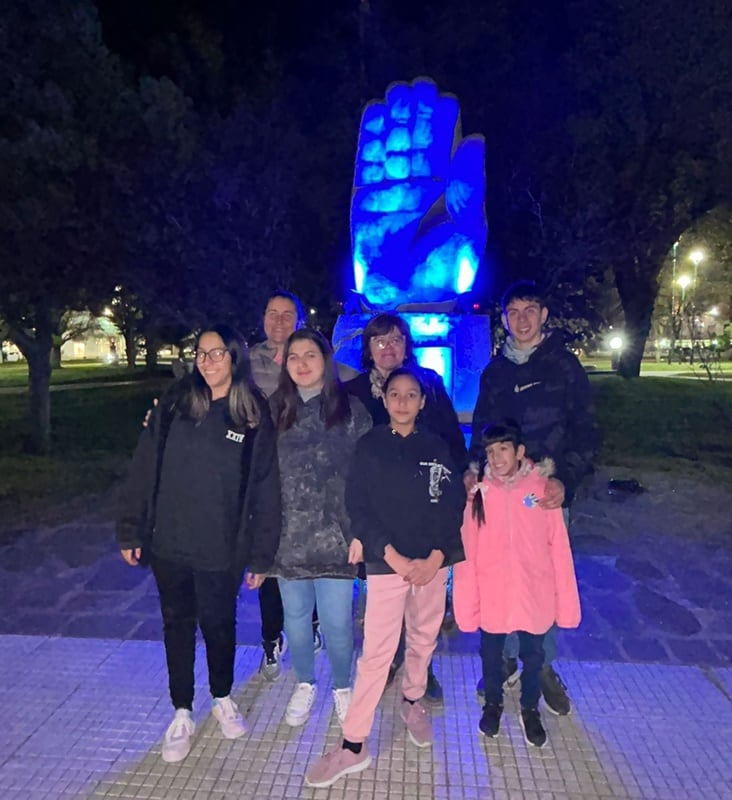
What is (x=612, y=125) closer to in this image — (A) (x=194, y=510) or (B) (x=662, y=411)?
(B) (x=662, y=411)

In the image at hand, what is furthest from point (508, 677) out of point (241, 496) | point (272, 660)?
point (241, 496)

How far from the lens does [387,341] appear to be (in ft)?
10.1

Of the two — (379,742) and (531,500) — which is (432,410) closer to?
(531,500)

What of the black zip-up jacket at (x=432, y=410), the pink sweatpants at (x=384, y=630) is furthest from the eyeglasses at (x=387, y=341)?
the pink sweatpants at (x=384, y=630)

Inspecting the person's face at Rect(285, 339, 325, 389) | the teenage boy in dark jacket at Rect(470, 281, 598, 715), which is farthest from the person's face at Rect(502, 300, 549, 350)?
the person's face at Rect(285, 339, 325, 389)

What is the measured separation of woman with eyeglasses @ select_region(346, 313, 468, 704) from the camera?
3.08 meters

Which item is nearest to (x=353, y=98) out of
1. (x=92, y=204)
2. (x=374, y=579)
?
(x=92, y=204)

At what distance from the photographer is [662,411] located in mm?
15258

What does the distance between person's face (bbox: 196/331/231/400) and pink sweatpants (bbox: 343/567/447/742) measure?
2.96ft

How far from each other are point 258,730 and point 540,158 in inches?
399

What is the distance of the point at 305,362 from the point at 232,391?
11.6 inches

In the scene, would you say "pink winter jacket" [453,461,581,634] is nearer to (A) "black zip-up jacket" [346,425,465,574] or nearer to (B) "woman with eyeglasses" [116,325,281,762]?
(A) "black zip-up jacket" [346,425,465,574]

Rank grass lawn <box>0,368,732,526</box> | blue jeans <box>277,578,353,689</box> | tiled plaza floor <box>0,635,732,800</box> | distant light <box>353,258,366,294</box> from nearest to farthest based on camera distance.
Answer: tiled plaza floor <box>0,635,732,800</box> < blue jeans <box>277,578,353,689</box> < distant light <box>353,258,366,294</box> < grass lawn <box>0,368,732,526</box>

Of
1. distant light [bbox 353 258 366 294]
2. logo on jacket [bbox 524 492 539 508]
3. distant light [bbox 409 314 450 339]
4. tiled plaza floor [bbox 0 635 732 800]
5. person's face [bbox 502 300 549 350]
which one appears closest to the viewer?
tiled plaza floor [bbox 0 635 732 800]
